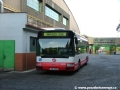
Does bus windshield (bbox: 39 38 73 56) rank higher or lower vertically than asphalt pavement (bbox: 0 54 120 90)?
higher

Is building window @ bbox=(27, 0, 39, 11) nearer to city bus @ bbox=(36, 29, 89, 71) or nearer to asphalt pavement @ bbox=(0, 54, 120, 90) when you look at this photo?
city bus @ bbox=(36, 29, 89, 71)

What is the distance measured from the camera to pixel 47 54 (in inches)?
559

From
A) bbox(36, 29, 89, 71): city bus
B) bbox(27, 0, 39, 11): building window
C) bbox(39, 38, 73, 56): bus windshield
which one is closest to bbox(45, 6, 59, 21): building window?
bbox(27, 0, 39, 11): building window

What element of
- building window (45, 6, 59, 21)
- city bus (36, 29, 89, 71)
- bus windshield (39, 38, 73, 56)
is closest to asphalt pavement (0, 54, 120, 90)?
city bus (36, 29, 89, 71)

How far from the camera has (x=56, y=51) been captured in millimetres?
14125

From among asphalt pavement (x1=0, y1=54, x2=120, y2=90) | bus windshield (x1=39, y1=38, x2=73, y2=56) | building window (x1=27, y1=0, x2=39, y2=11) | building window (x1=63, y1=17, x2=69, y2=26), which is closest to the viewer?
asphalt pavement (x1=0, y1=54, x2=120, y2=90)

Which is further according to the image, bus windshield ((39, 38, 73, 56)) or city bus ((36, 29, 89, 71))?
bus windshield ((39, 38, 73, 56))

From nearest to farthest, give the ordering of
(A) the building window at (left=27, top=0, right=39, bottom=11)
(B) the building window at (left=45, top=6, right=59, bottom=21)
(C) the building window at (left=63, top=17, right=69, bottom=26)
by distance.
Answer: (A) the building window at (left=27, top=0, right=39, bottom=11) < (B) the building window at (left=45, top=6, right=59, bottom=21) < (C) the building window at (left=63, top=17, right=69, bottom=26)

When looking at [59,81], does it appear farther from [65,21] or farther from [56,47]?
[65,21]

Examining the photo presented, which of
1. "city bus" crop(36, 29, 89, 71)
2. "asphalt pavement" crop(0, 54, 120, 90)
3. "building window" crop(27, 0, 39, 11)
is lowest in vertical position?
"asphalt pavement" crop(0, 54, 120, 90)

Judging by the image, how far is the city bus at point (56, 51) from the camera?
13984 mm

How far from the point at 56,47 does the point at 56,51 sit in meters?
0.24

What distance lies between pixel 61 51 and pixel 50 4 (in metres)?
24.4

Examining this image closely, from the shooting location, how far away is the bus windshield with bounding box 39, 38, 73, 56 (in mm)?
14092
